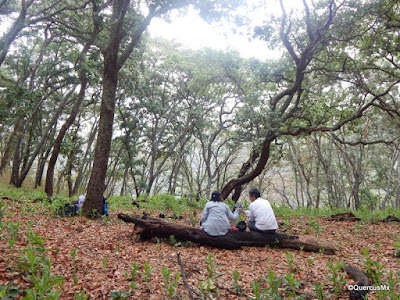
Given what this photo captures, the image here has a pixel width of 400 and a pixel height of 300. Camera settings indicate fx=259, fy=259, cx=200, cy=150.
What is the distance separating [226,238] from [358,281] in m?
2.77

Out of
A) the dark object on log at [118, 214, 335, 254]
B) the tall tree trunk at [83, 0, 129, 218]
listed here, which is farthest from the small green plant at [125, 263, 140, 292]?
the tall tree trunk at [83, 0, 129, 218]

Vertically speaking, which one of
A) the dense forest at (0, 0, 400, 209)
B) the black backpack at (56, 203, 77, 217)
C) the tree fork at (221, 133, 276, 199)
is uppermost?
the dense forest at (0, 0, 400, 209)

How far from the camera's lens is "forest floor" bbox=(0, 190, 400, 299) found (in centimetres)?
338

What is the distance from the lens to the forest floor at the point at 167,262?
3.38m

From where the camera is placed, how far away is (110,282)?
3615mm

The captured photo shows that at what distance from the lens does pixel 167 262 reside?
4.66 m

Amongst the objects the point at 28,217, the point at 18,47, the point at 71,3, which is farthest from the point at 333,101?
the point at 18,47

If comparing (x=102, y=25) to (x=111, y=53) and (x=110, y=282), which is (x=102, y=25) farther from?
(x=110, y=282)

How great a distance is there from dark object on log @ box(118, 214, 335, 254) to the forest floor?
17 cm

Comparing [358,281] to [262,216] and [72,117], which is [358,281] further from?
[72,117]

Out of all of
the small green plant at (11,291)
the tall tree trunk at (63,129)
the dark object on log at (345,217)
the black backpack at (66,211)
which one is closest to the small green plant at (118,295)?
the small green plant at (11,291)

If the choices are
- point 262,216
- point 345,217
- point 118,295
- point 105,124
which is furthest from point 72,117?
point 345,217

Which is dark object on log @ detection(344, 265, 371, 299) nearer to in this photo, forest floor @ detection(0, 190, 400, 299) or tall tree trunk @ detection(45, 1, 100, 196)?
forest floor @ detection(0, 190, 400, 299)

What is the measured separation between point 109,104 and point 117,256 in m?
5.10
